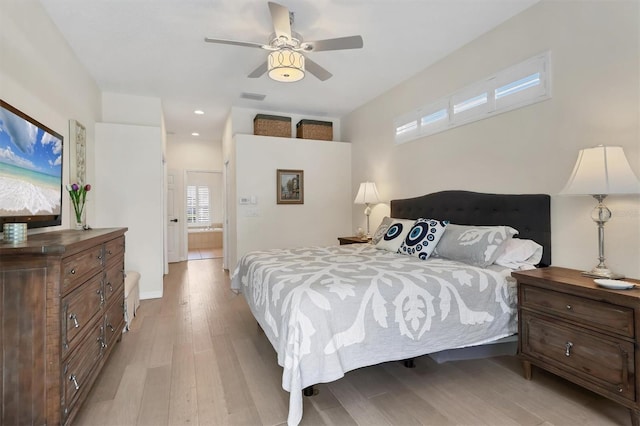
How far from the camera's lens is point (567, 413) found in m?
1.77

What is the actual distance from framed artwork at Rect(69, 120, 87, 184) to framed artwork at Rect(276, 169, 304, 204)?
8.02ft

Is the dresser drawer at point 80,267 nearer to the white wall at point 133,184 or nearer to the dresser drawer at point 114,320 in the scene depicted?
the dresser drawer at point 114,320

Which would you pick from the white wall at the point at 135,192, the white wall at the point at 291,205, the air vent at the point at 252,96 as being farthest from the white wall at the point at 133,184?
the air vent at the point at 252,96

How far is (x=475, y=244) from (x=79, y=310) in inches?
107

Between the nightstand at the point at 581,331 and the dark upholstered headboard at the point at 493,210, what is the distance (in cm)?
42

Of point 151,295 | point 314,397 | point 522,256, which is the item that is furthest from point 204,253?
point 522,256

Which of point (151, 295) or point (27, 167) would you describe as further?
point (151, 295)

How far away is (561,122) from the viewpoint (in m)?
2.39

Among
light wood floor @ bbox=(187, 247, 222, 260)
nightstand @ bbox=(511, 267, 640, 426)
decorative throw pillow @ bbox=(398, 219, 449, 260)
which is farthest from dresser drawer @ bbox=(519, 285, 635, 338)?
light wood floor @ bbox=(187, 247, 222, 260)

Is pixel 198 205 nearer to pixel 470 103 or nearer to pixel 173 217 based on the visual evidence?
pixel 173 217

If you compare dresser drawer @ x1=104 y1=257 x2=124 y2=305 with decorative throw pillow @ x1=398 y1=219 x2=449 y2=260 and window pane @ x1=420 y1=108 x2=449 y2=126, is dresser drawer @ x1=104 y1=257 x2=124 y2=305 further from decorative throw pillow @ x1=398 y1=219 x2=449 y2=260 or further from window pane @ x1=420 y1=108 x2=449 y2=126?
window pane @ x1=420 y1=108 x2=449 y2=126

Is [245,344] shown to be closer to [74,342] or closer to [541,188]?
[74,342]

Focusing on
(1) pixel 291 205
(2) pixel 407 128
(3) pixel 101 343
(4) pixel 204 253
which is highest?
(2) pixel 407 128

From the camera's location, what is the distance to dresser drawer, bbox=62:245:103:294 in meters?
1.55
